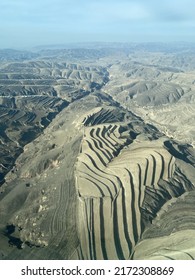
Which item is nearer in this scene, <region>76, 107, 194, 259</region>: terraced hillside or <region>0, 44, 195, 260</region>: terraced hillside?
<region>0, 44, 195, 260</region>: terraced hillside

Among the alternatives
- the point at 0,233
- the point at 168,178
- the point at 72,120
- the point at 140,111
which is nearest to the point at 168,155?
the point at 168,178

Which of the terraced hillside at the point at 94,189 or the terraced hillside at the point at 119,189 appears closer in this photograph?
the terraced hillside at the point at 94,189

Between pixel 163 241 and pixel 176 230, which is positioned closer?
pixel 163 241

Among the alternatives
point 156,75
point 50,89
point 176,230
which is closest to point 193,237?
point 176,230

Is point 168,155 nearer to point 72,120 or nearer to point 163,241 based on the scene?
point 163,241

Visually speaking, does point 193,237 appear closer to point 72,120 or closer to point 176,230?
point 176,230

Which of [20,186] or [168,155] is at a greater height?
[168,155]

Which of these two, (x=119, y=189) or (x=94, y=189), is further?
(x=119, y=189)
